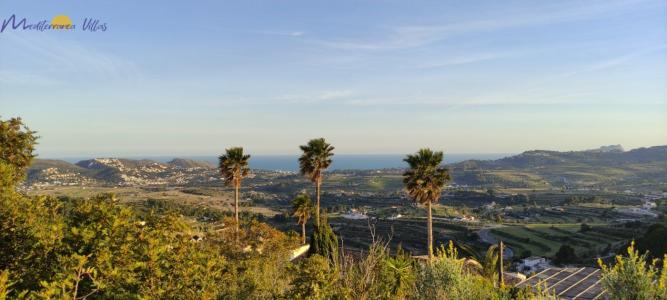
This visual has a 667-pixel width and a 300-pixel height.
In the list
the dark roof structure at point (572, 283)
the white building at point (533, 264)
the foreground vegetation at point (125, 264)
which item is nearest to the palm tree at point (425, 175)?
the dark roof structure at point (572, 283)

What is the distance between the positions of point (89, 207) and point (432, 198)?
97.7ft

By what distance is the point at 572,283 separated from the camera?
38094mm

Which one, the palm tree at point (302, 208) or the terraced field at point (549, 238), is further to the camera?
the terraced field at point (549, 238)

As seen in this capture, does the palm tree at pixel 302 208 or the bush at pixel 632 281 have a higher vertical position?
the bush at pixel 632 281

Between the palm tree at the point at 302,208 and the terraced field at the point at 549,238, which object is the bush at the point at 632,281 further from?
the terraced field at the point at 549,238

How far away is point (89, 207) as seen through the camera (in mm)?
12102

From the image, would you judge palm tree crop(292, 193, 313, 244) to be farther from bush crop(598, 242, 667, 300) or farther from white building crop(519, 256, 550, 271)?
bush crop(598, 242, 667, 300)

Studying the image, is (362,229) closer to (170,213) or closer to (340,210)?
(340,210)

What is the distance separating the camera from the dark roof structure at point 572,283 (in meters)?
34.1

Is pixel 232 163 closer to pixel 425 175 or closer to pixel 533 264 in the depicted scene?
pixel 425 175

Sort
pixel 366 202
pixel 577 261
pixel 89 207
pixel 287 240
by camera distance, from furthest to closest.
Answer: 1. pixel 366 202
2. pixel 577 261
3. pixel 287 240
4. pixel 89 207

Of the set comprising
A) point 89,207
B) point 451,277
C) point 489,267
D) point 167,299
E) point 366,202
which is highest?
point 89,207

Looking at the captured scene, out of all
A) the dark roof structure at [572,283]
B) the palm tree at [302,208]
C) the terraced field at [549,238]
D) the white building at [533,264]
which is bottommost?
the terraced field at [549,238]

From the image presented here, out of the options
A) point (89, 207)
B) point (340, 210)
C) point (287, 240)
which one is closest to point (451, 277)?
point (89, 207)
